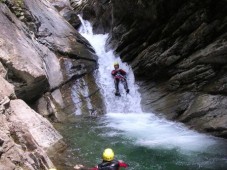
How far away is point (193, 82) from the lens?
50.8ft

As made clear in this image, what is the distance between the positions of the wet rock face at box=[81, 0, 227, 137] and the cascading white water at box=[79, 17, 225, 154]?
20.4 inches

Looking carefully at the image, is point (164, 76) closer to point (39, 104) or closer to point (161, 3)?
point (161, 3)

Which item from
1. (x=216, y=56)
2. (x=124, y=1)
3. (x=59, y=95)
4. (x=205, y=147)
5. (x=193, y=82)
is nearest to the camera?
(x=205, y=147)

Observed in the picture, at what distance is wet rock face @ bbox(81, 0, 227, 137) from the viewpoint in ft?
47.4

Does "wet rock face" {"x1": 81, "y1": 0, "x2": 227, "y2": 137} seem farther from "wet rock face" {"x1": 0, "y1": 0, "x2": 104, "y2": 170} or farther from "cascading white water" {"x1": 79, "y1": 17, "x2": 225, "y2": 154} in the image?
"wet rock face" {"x1": 0, "y1": 0, "x2": 104, "y2": 170}

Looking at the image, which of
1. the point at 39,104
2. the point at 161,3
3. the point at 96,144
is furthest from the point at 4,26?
the point at 161,3

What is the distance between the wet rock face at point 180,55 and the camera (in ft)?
47.4

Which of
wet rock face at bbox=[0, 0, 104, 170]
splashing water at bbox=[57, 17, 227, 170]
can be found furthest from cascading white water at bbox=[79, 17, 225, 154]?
wet rock face at bbox=[0, 0, 104, 170]

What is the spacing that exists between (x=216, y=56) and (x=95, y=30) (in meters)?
14.4

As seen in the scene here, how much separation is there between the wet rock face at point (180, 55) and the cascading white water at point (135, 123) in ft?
1.70

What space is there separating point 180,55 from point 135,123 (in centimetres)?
395

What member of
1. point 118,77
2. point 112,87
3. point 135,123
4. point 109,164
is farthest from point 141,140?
point 112,87

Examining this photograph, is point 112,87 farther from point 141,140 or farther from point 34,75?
point 34,75

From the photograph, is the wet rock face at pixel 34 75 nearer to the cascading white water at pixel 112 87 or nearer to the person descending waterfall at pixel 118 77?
the cascading white water at pixel 112 87
